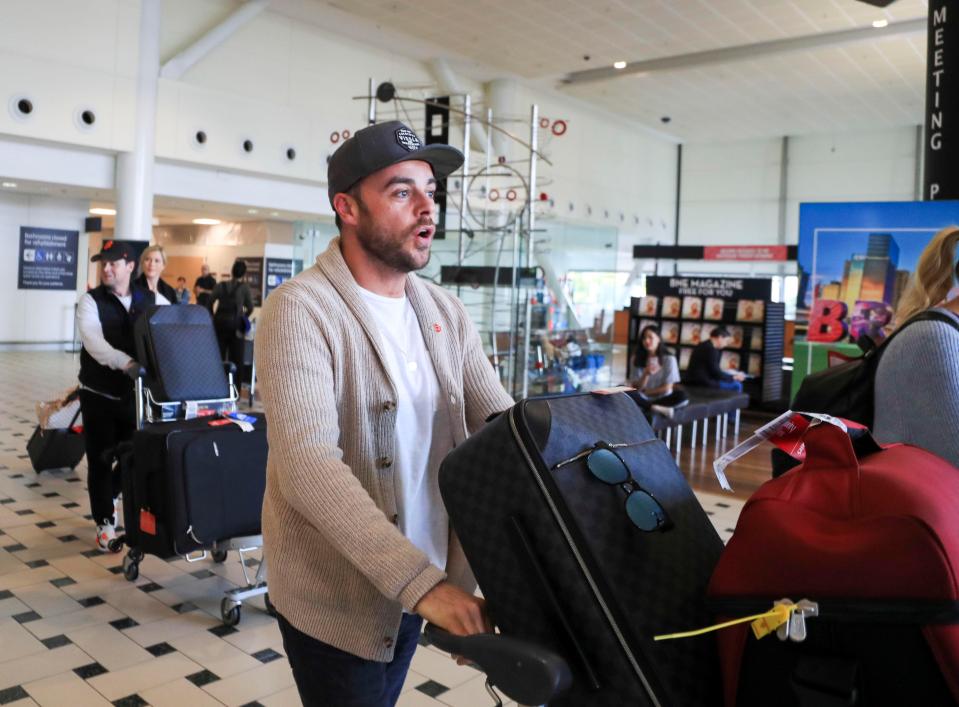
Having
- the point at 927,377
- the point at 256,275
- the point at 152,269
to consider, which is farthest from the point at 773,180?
the point at 927,377

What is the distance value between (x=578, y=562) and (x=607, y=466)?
0.12 meters

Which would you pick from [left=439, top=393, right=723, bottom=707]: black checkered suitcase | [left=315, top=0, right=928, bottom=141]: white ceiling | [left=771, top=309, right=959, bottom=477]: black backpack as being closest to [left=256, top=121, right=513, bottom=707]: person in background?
[left=439, top=393, right=723, bottom=707]: black checkered suitcase

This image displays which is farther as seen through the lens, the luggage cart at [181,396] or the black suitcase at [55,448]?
the black suitcase at [55,448]

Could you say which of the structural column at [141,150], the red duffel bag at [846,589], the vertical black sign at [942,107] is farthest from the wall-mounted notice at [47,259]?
the red duffel bag at [846,589]

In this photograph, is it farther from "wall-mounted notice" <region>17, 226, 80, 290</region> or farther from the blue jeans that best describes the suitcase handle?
"wall-mounted notice" <region>17, 226, 80, 290</region>

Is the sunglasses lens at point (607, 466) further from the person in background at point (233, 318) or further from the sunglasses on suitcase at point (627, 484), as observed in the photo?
the person in background at point (233, 318)

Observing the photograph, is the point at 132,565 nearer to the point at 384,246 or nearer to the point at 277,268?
the point at 384,246

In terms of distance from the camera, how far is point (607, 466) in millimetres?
967

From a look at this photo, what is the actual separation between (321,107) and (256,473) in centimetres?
1323

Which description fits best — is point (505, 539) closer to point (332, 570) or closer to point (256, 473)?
point (332, 570)

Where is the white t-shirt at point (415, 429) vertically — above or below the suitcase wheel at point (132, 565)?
above

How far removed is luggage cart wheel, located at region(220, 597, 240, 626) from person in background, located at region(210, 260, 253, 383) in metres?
6.79

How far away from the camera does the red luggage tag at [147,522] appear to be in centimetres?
369

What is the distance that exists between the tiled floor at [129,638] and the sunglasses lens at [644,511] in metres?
2.46
